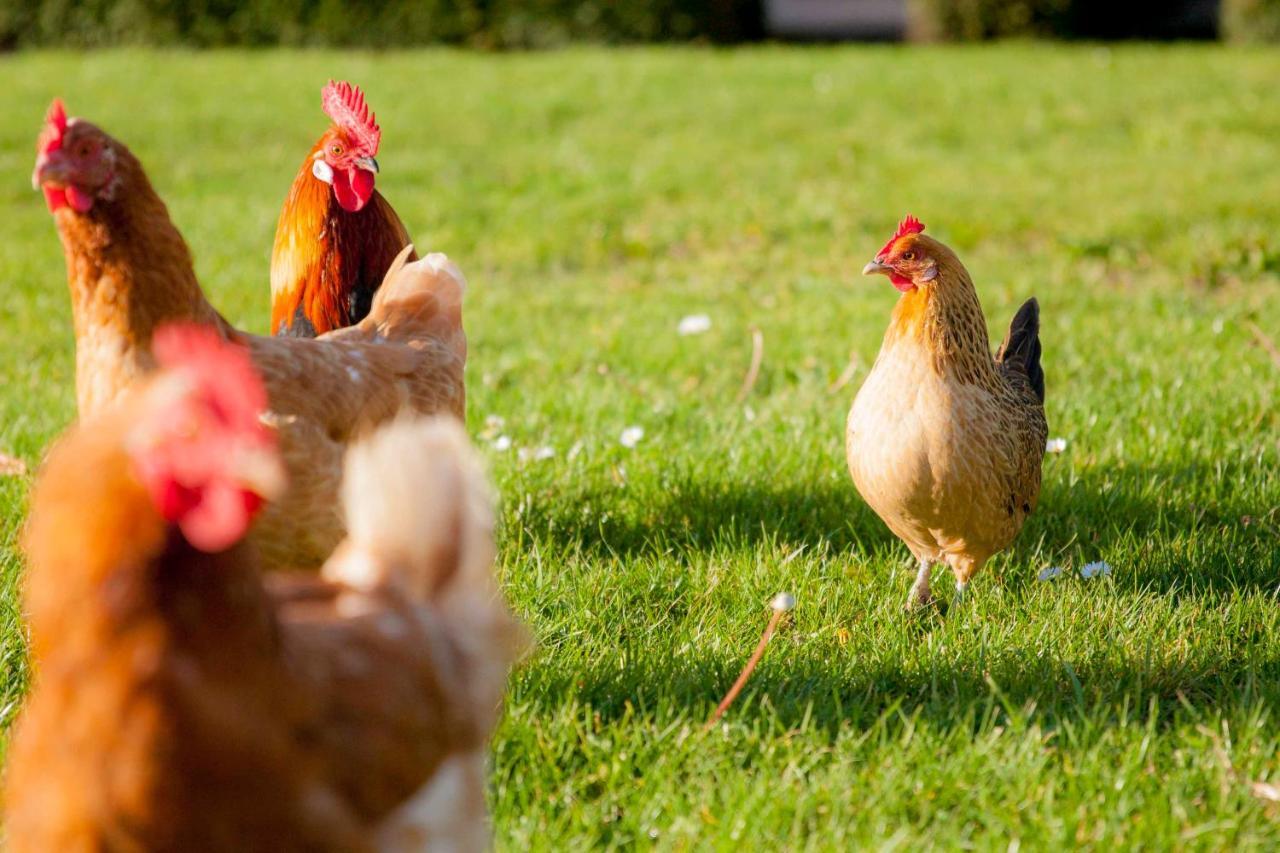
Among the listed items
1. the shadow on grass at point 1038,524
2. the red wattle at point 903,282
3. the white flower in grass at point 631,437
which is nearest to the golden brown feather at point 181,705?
the shadow on grass at point 1038,524

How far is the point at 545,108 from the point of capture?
11.1 m

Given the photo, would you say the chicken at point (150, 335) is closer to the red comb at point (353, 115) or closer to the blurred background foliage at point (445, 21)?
the red comb at point (353, 115)

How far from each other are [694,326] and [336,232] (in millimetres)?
2327

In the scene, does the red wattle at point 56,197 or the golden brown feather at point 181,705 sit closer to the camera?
the golden brown feather at point 181,705

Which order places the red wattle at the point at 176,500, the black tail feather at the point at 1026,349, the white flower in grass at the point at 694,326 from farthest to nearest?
the white flower in grass at the point at 694,326 → the black tail feather at the point at 1026,349 → the red wattle at the point at 176,500

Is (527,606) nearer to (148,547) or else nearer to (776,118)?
(148,547)

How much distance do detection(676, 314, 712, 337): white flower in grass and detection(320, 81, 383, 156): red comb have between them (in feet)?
7.54

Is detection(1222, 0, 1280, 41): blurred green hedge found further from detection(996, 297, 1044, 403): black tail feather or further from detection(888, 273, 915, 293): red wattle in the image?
detection(888, 273, 915, 293): red wattle

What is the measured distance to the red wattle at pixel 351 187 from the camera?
3793mm

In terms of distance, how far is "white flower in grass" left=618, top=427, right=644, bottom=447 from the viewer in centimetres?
445

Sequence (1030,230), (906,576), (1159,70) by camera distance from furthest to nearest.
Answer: (1159,70) → (1030,230) → (906,576)

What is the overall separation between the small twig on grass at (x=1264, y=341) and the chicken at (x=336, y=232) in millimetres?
3727

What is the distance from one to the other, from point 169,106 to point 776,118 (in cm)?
555

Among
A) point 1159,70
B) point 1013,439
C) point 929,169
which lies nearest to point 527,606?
point 1013,439
